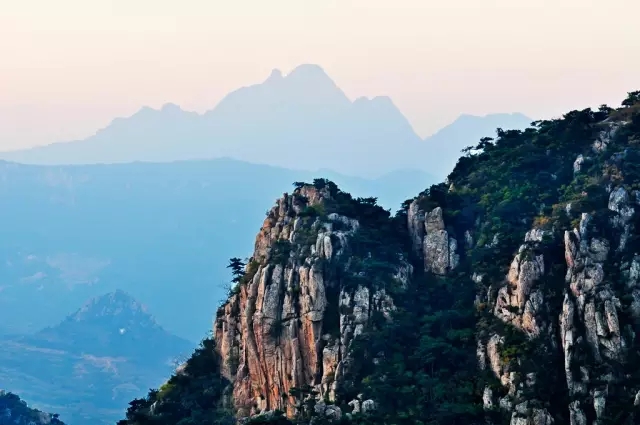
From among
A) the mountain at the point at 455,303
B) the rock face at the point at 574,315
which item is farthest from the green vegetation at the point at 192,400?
the rock face at the point at 574,315

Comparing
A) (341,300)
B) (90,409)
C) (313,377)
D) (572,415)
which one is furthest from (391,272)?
(90,409)

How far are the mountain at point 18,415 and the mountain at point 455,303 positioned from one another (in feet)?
103

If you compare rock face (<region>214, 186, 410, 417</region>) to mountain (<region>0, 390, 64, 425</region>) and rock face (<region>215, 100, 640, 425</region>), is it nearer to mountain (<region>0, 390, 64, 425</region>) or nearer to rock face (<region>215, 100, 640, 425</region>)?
rock face (<region>215, 100, 640, 425</region>)

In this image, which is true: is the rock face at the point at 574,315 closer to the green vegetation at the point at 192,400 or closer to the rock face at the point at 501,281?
the rock face at the point at 501,281

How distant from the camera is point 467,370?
5869cm

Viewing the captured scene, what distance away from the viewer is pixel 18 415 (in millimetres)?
100438

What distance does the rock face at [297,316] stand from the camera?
63.3 m

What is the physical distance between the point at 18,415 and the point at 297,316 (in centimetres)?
4559

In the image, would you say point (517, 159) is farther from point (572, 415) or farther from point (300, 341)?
point (572, 415)

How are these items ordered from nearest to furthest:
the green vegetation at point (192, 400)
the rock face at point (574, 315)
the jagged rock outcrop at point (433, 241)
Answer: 1. the rock face at point (574, 315)
2. the green vegetation at point (192, 400)
3. the jagged rock outcrop at point (433, 241)

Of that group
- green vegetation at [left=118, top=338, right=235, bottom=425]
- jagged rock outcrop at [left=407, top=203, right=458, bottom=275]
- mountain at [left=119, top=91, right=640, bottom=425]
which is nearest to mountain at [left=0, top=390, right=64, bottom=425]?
green vegetation at [left=118, top=338, right=235, bottom=425]

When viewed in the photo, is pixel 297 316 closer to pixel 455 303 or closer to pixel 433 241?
pixel 455 303

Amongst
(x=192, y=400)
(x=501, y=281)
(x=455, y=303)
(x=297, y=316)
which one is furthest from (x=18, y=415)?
(x=501, y=281)

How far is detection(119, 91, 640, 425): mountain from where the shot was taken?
178ft
